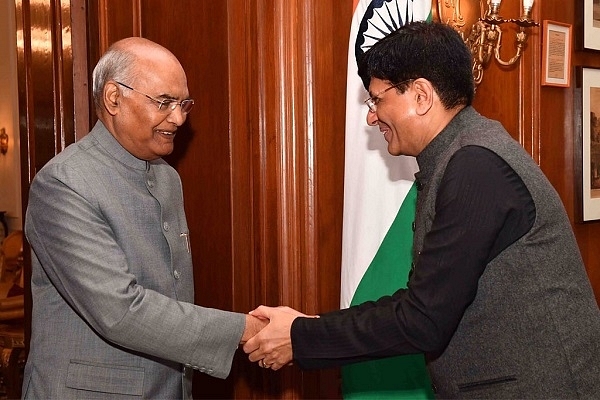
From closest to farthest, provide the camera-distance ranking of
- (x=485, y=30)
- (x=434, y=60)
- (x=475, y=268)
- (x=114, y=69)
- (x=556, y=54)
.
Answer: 1. (x=475, y=268)
2. (x=434, y=60)
3. (x=114, y=69)
4. (x=485, y=30)
5. (x=556, y=54)

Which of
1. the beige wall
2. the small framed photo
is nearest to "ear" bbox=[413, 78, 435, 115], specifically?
the small framed photo

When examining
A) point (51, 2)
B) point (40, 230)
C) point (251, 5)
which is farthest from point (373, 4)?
point (40, 230)

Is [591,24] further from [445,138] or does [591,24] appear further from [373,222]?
[445,138]

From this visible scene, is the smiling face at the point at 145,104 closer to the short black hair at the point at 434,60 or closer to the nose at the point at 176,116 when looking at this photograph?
the nose at the point at 176,116

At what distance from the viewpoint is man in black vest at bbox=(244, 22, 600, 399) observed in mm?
1908

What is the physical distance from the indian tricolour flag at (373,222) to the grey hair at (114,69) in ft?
3.05

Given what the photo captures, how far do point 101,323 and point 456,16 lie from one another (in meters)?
2.10

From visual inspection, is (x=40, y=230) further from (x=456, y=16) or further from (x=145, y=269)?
(x=456, y=16)

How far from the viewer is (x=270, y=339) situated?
2434 millimetres

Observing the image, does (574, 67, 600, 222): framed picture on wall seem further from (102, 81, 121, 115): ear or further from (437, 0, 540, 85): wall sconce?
(102, 81, 121, 115): ear

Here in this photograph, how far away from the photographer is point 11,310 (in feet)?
19.1

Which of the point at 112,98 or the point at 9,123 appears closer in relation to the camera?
the point at 112,98

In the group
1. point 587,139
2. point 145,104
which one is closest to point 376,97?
point 145,104

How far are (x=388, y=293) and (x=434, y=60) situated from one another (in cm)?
117
